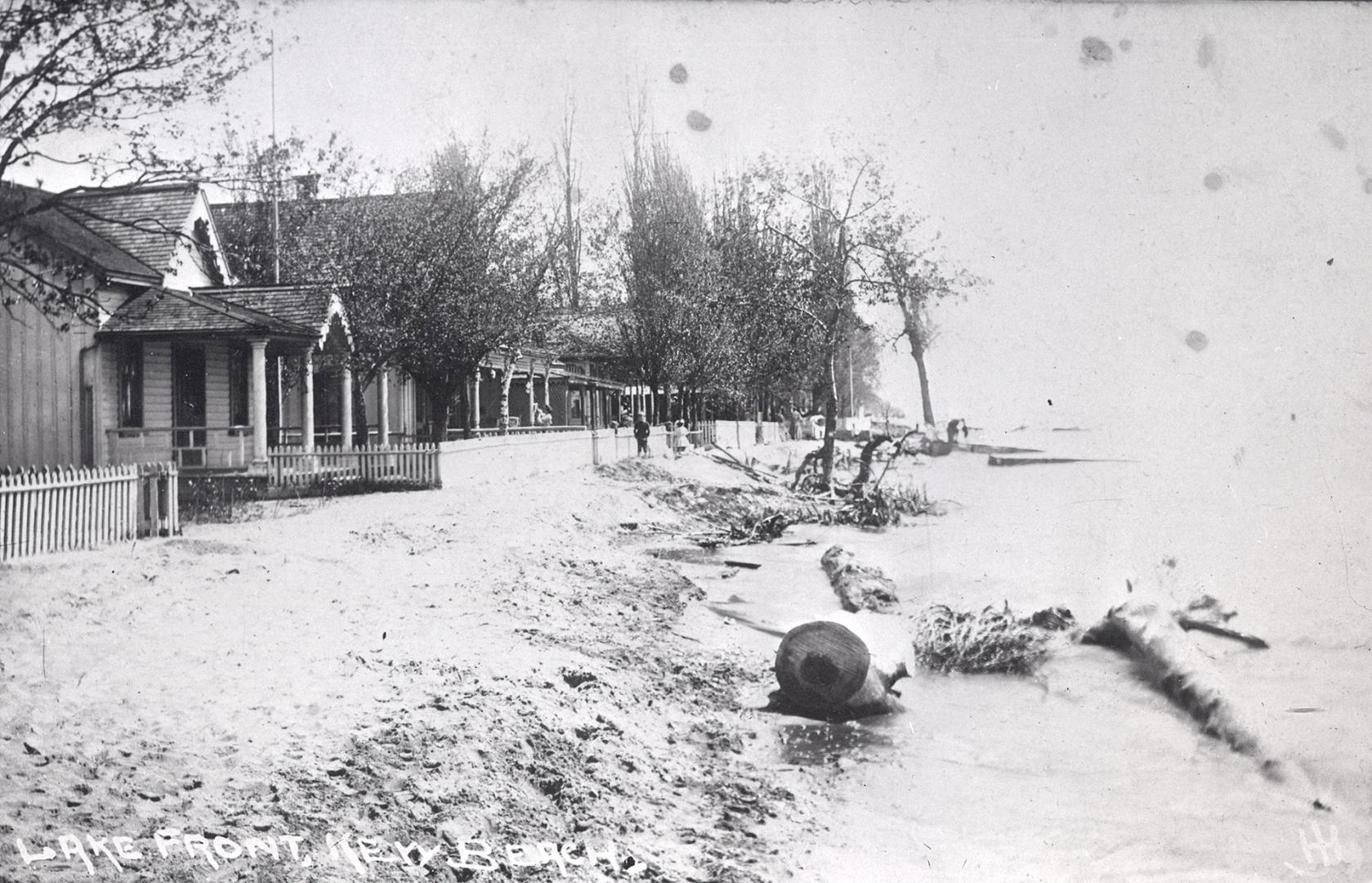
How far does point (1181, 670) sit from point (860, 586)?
2.10m

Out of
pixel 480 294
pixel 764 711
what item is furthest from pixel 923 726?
pixel 480 294

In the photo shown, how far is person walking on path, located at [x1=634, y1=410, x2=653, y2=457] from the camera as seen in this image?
15.4 meters

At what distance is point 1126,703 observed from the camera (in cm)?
468

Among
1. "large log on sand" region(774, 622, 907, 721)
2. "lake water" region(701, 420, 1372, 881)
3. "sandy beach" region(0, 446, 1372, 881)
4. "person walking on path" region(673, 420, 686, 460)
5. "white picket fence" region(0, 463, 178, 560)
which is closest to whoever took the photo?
"sandy beach" region(0, 446, 1372, 881)

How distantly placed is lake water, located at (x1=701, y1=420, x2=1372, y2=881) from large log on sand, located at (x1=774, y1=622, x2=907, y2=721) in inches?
4.4

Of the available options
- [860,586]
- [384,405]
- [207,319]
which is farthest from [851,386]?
[207,319]

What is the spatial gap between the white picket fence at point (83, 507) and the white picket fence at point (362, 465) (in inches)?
145

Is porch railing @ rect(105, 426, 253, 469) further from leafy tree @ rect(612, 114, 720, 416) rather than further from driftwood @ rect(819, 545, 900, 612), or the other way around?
driftwood @ rect(819, 545, 900, 612)

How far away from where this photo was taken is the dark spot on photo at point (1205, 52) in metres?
4.92

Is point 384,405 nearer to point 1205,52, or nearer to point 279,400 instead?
point 279,400

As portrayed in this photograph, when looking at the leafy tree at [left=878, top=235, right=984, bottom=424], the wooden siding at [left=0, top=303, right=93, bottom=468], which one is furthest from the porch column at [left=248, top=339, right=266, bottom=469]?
the leafy tree at [left=878, top=235, right=984, bottom=424]

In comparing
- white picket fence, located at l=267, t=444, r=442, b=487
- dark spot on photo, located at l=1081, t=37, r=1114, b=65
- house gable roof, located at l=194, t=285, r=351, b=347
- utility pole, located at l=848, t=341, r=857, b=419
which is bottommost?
white picket fence, located at l=267, t=444, r=442, b=487

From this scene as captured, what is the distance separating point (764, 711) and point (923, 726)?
957mm

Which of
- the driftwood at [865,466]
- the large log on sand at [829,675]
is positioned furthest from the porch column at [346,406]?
the large log on sand at [829,675]
